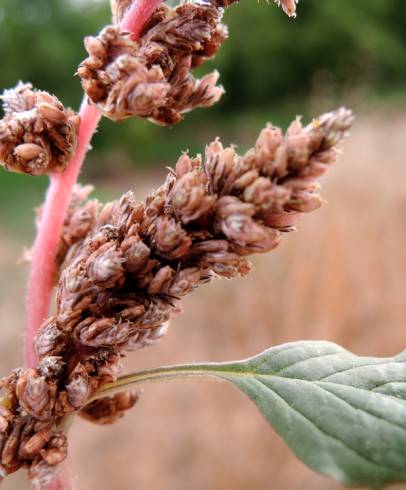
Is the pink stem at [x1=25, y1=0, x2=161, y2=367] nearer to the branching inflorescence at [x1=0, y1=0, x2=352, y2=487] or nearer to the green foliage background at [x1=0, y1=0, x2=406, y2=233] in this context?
the branching inflorescence at [x1=0, y1=0, x2=352, y2=487]

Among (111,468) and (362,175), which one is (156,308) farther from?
(362,175)

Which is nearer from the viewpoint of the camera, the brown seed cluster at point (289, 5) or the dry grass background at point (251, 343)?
the brown seed cluster at point (289, 5)

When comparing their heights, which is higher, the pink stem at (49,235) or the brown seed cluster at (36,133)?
the brown seed cluster at (36,133)

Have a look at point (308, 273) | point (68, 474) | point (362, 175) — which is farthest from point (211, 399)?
point (68, 474)

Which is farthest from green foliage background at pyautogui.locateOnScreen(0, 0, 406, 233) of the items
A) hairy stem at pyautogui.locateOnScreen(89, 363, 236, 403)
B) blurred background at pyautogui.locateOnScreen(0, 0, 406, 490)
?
hairy stem at pyautogui.locateOnScreen(89, 363, 236, 403)

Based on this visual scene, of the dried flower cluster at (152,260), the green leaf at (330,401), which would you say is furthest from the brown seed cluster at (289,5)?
the green leaf at (330,401)

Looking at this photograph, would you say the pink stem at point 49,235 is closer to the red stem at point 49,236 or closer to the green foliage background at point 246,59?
the red stem at point 49,236
